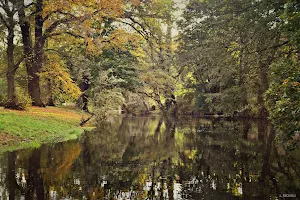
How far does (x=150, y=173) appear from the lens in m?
9.05

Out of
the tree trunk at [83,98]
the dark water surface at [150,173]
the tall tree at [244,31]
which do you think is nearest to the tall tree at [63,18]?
the tall tree at [244,31]

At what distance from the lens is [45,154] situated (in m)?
11.5

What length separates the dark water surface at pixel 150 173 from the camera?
276 inches

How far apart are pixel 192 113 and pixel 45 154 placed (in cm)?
3436

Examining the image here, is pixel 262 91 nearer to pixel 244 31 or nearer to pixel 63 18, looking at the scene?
pixel 244 31

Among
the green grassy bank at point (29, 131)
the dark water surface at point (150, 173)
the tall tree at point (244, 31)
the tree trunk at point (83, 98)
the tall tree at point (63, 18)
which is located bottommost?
the dark water surface at point (150, 173)

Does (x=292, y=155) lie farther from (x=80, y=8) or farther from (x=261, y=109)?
(x=261, y=109)

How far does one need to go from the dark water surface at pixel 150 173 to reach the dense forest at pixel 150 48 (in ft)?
5.50

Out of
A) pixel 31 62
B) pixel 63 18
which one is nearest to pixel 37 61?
pixel 31 62

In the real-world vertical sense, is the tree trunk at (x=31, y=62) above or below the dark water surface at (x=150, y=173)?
above

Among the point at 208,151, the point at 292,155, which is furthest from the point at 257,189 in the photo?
the point at 208,151

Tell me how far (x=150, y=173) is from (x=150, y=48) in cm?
1960

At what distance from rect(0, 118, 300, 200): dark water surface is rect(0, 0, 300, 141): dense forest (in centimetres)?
168

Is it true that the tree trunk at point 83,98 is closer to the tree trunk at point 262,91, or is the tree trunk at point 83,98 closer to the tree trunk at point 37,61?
the tree trunk at point 37,61
